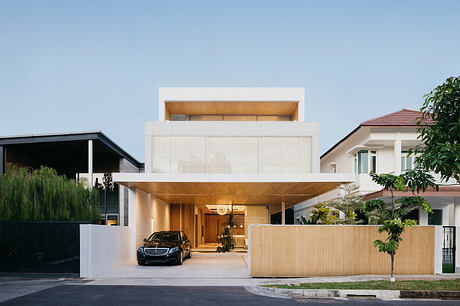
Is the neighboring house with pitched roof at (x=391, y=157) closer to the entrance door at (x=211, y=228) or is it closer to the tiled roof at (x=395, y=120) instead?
the tiled roof at (x=395, y=120)

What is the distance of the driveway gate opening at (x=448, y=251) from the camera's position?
15.2 metres

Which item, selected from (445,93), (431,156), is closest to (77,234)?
(431,156)

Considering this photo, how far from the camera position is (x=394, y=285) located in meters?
12.0

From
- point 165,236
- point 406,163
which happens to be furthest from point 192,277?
point 406,163

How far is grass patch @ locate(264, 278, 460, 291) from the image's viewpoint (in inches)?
454

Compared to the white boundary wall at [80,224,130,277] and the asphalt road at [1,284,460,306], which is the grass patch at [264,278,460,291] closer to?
the asphalt road at [1,284,460,306]

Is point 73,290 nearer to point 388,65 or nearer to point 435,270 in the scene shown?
point 435,270

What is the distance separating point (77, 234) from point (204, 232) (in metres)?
24.2

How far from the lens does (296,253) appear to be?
14586 millimetres

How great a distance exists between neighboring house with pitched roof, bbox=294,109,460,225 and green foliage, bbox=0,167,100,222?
15442 mm

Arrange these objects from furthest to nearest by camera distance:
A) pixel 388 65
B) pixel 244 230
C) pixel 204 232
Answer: pixel 388 65, pixel 204 232, pixel 244 230

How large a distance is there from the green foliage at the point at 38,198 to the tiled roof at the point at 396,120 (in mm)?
15908

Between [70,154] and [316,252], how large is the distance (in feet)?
49.3

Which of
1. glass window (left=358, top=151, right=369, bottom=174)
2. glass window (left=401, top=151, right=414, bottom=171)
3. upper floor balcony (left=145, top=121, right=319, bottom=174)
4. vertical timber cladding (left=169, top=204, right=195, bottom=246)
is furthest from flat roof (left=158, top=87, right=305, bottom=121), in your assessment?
vertical timber cladding (left=169, top=204, right=195, bottom=246)
